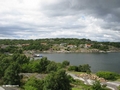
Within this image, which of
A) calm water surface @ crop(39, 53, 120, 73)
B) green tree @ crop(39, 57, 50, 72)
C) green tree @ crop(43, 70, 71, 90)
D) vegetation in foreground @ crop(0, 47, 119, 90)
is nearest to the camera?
green tree @ crop(43, 70, 71, 90)

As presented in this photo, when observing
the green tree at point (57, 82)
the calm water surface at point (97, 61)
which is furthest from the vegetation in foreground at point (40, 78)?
the calm water surface at point (97, 61)

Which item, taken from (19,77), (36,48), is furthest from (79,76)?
(36,48)

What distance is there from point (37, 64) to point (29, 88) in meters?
21.2

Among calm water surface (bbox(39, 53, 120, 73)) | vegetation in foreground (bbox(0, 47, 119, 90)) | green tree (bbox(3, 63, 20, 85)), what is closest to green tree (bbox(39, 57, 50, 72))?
vegetation in foreground (bbox(0, 47, 119, 90))

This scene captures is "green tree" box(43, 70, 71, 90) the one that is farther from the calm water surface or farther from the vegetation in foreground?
the calm water surface

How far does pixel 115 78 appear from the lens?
4000cm

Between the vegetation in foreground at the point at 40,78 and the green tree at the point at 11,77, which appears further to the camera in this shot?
the green tree at the point at 11,77

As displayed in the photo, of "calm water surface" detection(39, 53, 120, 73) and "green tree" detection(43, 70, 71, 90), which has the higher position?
"green tree" detection(43, 70, 71, 90)

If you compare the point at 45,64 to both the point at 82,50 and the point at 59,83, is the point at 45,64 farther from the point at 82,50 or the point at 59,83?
the point at 82,50

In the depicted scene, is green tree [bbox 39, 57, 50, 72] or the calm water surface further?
the calm water surface

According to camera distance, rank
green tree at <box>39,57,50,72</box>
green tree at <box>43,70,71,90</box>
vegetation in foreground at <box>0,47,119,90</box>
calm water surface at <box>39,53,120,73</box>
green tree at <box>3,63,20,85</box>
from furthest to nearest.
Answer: calm water surface at <box>39,53,120,73</box>
green tree at <box>39,57,50,72</box>
green tree at <box>3,63,20,85</box>
vegetation in foreground at <box>0,47,119,90</box>
green tree at <box>43,70,71,90</box>

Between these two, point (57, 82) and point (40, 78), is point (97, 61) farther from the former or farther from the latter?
point (57, 82)

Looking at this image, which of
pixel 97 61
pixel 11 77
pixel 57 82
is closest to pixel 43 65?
pixel 11 77

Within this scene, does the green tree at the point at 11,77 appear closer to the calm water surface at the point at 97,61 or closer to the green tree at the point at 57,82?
the green tree at the point at 57,82
